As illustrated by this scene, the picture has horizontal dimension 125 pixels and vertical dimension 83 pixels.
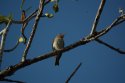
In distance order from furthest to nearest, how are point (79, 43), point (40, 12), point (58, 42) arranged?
point (58, 42)
point (40, 12)
point (79, 43)

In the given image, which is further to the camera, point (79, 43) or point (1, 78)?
point (79, 43)

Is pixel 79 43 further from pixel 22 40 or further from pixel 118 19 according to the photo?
pixel 22 40

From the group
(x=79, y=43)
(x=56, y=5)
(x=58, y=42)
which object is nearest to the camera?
(x=79, y=43)

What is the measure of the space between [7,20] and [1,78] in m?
0.64

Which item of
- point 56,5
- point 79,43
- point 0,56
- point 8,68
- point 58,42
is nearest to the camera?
point 0,56

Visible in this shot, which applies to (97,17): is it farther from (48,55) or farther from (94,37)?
(48,55)

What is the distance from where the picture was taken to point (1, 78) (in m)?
2.26

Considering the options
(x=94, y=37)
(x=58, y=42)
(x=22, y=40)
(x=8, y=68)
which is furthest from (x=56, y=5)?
(x=58, y=42)

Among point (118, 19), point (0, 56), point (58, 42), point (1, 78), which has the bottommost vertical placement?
point (58, 42)

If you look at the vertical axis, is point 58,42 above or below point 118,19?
below

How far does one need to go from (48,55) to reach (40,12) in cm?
58

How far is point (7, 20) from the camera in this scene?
8.18 ft

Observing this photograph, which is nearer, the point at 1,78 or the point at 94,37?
the point at 1,78

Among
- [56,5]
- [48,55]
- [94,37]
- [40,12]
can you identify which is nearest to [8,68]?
[48,55]
